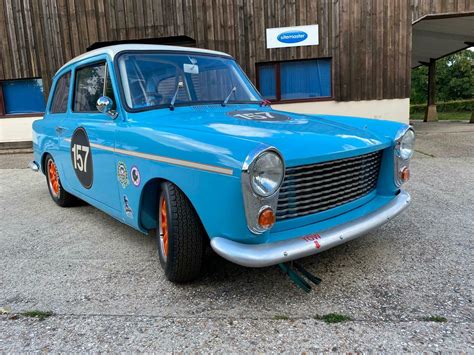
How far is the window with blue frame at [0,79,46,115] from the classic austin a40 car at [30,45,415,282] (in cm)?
767

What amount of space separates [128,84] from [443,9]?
357 inches

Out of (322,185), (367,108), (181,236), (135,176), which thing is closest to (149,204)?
(135,176)

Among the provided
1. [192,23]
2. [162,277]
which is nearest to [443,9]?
[192,23]

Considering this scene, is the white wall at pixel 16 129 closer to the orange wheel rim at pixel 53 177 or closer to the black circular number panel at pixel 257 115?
the orange wheel rim at pixel 53 177

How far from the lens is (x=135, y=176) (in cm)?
288

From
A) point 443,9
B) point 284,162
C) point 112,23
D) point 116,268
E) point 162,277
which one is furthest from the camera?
point 112,23

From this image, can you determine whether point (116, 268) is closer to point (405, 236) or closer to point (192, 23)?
point (405, 236)

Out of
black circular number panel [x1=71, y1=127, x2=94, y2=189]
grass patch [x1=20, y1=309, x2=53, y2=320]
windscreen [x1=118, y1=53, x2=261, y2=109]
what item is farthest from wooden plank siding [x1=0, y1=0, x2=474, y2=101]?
grass patch [x1=20, y1=309, x2=53, y2=320]

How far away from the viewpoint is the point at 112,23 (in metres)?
10.2

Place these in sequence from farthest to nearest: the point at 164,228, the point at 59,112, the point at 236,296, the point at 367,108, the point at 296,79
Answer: the point at 296,79 < the point at 367,108 < the point at 59,112 < the point at 164,228 < the point at 236,296

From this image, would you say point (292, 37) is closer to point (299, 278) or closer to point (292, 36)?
point (292, 36)

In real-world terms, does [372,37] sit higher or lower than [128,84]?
higher

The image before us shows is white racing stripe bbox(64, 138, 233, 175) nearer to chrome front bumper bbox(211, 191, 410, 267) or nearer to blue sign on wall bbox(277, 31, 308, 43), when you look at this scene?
chrome front bumper bbox(211, 191, 410, 267)

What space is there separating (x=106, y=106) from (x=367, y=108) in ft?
26.5
